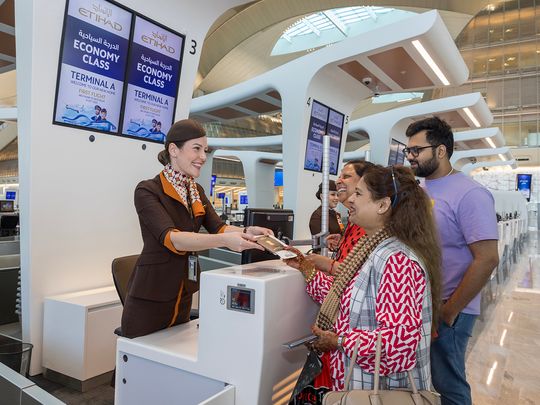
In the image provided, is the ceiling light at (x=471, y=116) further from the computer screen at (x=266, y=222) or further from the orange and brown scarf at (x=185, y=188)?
the orange and brown scarf at (x=185, y=188)

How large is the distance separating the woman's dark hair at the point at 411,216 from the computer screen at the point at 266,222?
82 cm

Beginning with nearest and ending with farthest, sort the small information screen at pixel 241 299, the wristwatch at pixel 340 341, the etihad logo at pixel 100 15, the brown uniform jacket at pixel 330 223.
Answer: the wristwatch at pixel 340 341
the small information screen at pixel 241 299
the etihad logo at pixel 100 15
the brown uniform jacket at pixel 330 223

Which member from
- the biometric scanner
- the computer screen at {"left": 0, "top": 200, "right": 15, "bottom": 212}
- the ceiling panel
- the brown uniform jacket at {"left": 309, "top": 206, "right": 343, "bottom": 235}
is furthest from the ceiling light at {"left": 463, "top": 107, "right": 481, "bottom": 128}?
the computer screen at {"left": 0, "top": 200, "right": 15, "bottom": 212}

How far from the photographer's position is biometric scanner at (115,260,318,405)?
1517 mm

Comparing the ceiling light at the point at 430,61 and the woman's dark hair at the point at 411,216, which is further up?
the ceiling light at the point at 430,61

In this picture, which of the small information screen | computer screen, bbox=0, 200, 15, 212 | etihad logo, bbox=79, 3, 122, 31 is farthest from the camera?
computer screen, bbox=0, 200, 15, 212

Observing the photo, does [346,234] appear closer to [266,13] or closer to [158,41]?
[158,41]

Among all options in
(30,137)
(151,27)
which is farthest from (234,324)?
(151,27)

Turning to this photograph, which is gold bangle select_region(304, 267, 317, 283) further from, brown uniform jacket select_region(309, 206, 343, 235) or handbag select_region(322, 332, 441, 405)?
brown uniform jacket select_region(309, 206, 343, 235)

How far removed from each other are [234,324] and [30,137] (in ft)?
8.14

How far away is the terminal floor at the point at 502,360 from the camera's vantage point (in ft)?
10.2

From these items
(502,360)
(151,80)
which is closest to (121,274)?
(151,80)

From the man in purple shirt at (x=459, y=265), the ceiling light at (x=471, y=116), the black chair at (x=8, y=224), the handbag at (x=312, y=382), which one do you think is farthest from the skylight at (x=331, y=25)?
the handbag at (x=312, y=382)

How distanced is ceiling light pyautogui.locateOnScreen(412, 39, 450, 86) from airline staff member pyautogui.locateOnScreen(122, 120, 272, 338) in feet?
13.3
